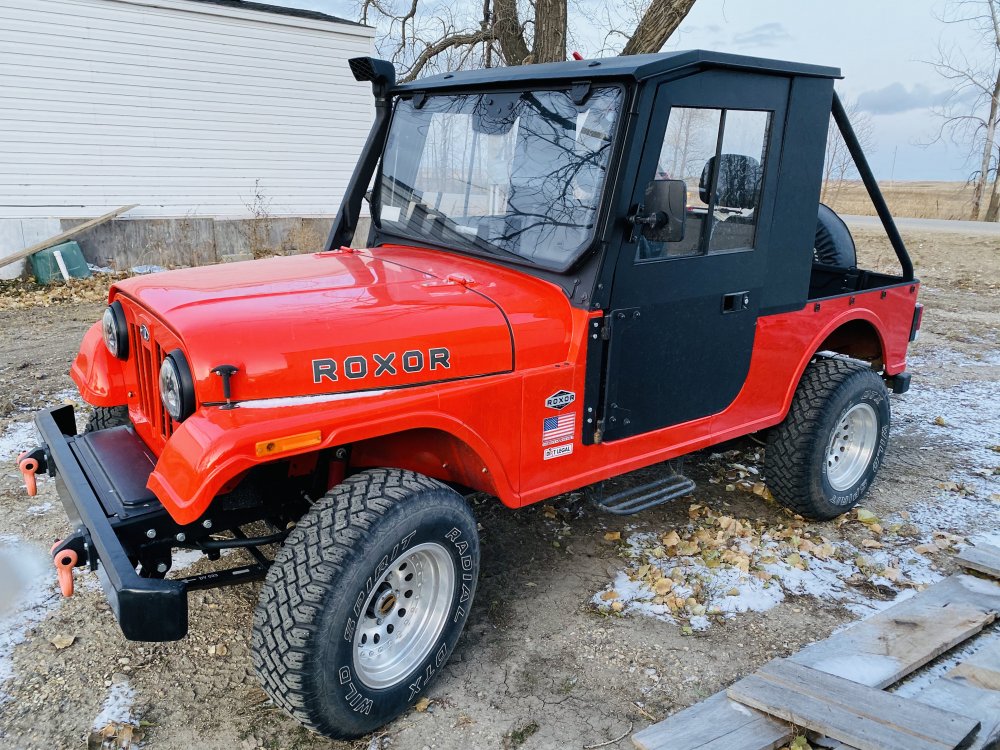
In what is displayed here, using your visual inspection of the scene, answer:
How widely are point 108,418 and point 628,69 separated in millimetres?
2803

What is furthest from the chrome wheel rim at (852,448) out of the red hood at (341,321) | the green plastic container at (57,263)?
the green plastic container at (57,263)

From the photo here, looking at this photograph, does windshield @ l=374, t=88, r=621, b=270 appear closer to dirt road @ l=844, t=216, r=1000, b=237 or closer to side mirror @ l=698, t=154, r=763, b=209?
side mirror @ l=698, t=154, r=763, b=209

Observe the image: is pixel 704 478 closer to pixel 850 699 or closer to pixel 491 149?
pixel 850 699

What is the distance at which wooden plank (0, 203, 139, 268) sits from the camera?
9851 mm

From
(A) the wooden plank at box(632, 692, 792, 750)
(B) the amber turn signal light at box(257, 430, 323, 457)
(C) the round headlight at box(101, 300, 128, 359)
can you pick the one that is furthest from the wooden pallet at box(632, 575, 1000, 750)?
(C) the round headlight at box(101, 300, 128, 359)

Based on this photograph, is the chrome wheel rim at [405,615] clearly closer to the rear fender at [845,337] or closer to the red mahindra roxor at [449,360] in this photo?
the red mahindra roxor at [449,360]

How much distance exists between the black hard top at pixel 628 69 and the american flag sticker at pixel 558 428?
4.49 feet

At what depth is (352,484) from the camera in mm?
2695

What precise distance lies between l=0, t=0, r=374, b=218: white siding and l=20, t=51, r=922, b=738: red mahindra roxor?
9.04 m

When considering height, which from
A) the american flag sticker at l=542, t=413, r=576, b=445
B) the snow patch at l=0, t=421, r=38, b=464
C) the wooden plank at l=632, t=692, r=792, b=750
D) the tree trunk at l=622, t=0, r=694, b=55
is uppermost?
the tree trunk at l=622, t=0, r=694, b=55

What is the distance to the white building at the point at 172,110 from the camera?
1075cm

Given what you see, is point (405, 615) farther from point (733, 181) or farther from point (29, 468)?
point (733, 181)

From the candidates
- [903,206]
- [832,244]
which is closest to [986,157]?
[903,206]

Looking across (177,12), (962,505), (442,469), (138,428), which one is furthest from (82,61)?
(962,505)
